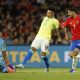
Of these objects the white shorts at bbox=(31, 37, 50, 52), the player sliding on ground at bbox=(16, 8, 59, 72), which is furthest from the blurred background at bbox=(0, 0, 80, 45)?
the white shorts at bbox=(31, 37, 50, 52)

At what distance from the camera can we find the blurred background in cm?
2442

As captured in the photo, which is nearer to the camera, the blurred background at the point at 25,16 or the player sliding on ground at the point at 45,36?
the player sliding on ground at the point at 45,36

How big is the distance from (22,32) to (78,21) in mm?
7962

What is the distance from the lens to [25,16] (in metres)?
26.7

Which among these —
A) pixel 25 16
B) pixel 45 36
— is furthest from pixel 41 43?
pixel 25 16

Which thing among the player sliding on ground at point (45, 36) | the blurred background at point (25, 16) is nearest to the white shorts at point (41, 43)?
the player sliding on ground at point (45, 36)

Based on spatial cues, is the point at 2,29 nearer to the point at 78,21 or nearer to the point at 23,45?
the point at 23,45

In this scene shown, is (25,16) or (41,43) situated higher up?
(25,16)

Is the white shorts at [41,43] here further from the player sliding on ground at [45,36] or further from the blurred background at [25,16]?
the blurred background at [25,16]

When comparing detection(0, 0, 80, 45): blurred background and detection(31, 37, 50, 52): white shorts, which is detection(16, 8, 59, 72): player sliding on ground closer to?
detection(31, 37, 50, 52): white shorts

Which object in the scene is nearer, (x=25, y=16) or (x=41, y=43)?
(x=41, y=43)

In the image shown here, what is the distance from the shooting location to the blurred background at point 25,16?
80.1ft

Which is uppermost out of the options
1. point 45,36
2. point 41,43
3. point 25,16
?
point 25,16

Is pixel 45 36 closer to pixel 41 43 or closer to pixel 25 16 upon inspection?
pixel 41 43
